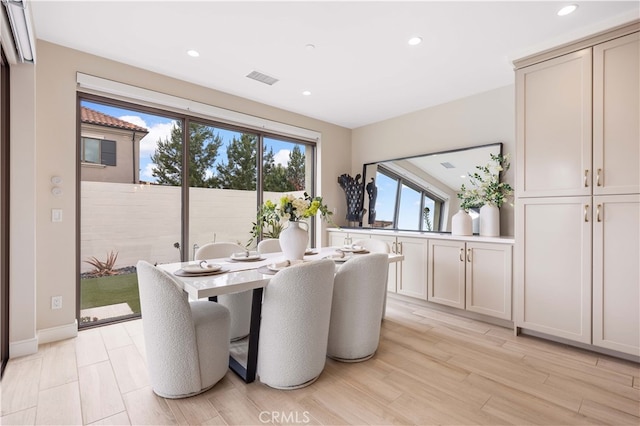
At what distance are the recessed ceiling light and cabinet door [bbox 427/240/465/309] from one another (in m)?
2.13

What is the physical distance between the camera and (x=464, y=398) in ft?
6.19

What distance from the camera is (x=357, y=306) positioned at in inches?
88.3

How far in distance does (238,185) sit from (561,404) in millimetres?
3712

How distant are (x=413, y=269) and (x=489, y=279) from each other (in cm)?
88

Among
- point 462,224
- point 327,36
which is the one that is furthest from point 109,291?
point 462,224

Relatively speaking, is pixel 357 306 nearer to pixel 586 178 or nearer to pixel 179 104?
pixel 586 178

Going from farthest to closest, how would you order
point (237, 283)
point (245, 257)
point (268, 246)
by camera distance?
point (268, 246)
point (245, 257)
point (237, 283)

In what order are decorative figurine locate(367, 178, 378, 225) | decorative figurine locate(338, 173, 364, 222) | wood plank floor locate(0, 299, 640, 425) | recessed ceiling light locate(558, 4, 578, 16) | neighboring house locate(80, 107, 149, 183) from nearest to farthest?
wood plank floor locate(0, 299, 640, 425), recessed ceiling light locate(558, 4, 578, 16), neighboring house locate(80, 107, 149, 183), decorative figurine locate(367, 178, 378, 225), decorative figurine locate(338, 173, 364, 222)

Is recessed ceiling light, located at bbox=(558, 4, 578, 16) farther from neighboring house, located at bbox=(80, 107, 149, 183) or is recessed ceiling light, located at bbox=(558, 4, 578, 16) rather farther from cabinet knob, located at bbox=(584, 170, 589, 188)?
neighboring house, located at bbox=(80, 107, 149, 183)

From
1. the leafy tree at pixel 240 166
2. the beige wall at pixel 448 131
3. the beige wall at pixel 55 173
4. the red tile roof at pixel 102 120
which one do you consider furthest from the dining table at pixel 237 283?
the beige wall at pixel 448 131

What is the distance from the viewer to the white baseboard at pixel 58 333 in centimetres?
259

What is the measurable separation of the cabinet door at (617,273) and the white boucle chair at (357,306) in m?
1.75

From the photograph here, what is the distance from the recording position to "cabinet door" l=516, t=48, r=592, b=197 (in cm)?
248

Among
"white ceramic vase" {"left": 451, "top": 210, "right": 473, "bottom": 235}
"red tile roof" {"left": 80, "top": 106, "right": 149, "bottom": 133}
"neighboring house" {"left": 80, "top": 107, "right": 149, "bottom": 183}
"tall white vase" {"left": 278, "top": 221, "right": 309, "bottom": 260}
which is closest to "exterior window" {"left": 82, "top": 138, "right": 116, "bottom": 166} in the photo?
"neighboring house" {"left": 80, "top": 107, "right": 149, "bottom": 183}
